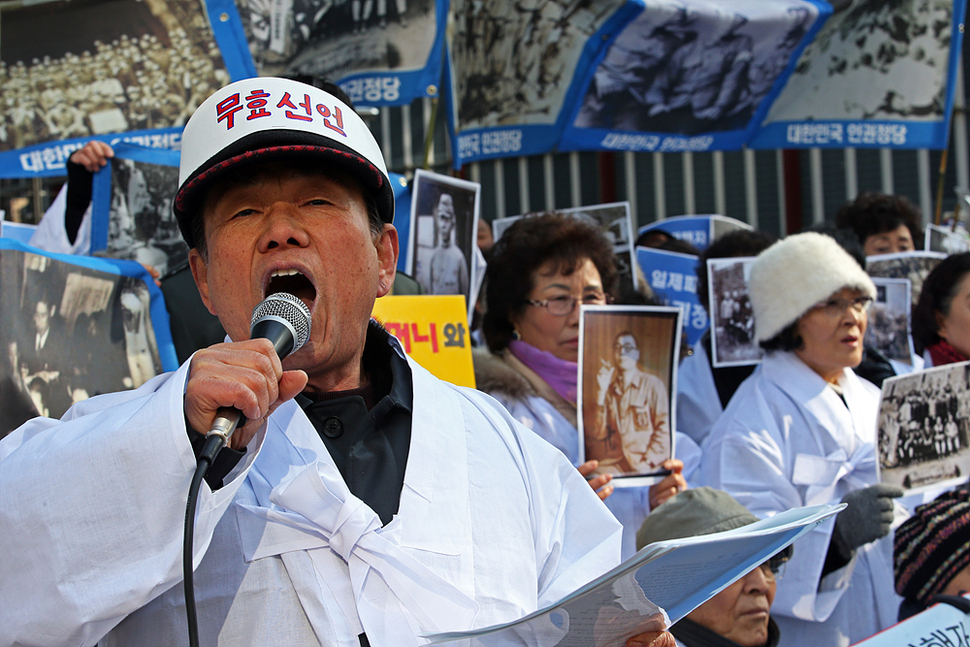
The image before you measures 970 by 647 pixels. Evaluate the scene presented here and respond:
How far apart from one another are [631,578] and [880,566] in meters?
2.37

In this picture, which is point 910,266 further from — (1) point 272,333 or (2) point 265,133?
(1) point 272,333

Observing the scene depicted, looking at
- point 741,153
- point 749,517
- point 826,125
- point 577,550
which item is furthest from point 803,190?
point 577,550

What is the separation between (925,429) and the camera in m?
3.00

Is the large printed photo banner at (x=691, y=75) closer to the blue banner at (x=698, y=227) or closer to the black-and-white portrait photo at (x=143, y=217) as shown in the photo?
the blue banner at (x=698, y=227)

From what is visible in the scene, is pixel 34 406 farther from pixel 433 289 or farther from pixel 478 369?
pixel 433 289

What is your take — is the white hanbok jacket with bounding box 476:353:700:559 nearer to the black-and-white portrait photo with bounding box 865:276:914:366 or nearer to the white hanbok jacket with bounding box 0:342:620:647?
the white hanbok jacket with bounding box 0:342:620:647

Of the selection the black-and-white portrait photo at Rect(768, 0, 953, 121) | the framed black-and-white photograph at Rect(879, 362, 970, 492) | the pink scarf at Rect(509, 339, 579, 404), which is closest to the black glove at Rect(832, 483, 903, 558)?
the framed black-and-white photograph at Rect(879, 362, 970, 492)

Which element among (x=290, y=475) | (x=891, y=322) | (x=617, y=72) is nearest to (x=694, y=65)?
(x=617, y=72)

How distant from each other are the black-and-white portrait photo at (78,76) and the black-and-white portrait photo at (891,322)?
2966 mm

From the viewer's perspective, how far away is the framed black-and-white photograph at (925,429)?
2.92 meters

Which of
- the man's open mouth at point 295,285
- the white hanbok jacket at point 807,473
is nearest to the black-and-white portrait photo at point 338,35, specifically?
the white hanbok jacket at point 807,473

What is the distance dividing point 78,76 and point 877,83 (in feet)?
14.6

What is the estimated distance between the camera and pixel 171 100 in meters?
3.51

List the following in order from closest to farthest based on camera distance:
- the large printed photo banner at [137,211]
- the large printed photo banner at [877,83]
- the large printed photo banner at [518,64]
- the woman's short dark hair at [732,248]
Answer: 1. the large printed photo banner at [137,211]
2. the woman's short dark hair at [732,248]
3. the large printed photo banner at [518,64]
4. the large printed photo banner at [877,83]
